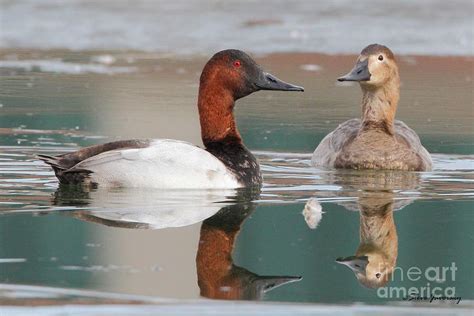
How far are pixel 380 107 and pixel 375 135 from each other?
0.41m

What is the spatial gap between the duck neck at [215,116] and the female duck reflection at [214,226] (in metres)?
0.71

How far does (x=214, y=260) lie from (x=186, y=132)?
6.02 metres

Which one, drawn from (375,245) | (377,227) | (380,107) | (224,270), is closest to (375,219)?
(377,227)

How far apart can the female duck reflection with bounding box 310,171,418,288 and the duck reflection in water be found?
593mm

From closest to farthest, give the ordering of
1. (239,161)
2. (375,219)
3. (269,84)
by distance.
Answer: (375,219) < (239,161) < (269,84)

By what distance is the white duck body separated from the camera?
972 cm

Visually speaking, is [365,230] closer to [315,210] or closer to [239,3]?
[315,210]

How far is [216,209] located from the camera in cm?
918

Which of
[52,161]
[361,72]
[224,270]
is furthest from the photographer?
[361,72]

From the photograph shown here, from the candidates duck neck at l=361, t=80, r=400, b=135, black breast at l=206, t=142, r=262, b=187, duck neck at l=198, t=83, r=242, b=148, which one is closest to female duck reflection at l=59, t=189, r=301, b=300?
black breast at l=206, t=142, r=262, b=187

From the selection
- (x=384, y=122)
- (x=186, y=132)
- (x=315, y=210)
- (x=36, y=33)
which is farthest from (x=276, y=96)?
(x=315, y=210)

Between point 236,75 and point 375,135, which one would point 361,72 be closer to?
point 375,135

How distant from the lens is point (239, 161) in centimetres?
1025

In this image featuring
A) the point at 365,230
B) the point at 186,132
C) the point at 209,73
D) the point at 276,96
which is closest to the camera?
the point at 365,230
